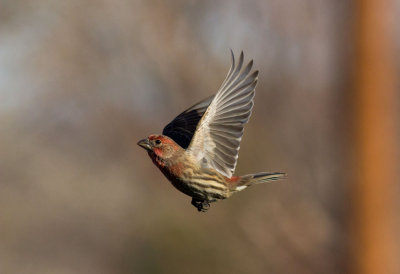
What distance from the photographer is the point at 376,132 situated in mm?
6539

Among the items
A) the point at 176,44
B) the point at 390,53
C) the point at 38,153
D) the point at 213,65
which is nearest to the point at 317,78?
the point at 390,53

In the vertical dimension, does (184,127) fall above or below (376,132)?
below

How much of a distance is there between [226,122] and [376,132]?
3091mm

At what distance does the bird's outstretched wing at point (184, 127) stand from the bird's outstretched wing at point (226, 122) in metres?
0.38

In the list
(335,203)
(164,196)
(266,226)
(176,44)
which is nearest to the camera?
(335,203)

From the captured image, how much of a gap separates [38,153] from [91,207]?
109cm

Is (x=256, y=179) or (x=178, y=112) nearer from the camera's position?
(x=256, y=179)

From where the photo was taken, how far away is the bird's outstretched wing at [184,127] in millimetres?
4137

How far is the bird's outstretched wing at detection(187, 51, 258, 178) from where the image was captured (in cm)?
367

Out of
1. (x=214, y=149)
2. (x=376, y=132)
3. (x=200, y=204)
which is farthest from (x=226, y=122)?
(x=376, y=132)

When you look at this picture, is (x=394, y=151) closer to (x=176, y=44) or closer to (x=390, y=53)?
(x=390, y=53)

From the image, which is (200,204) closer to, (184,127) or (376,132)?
(184,127)

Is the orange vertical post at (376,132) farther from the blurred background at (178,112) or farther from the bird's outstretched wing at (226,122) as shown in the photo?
the bird's outstretched wing at (226,122)

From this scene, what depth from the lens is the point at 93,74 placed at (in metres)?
8.84
